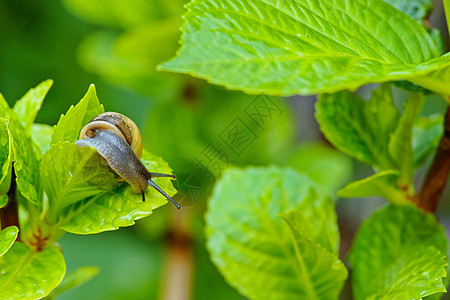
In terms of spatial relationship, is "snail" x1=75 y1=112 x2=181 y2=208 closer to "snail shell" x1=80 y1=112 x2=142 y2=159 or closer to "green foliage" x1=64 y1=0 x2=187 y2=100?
"snail shell" x1=80 y1=112 x2=142 y2=159

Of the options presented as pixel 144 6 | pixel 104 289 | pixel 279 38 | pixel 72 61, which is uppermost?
pixel 279 38

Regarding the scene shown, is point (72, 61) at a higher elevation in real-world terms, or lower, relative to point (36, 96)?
lower

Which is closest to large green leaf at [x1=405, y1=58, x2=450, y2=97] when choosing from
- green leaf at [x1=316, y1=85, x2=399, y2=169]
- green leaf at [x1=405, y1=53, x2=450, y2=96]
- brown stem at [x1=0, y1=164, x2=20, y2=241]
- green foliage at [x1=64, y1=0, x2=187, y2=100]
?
green leaf at [x1=405, y1=53, x2=450, y2=96]

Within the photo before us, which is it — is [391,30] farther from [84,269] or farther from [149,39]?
[149,39]

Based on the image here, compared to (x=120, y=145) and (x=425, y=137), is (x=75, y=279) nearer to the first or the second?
(x=120, y=145)

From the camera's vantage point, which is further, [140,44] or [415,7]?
[140,44]

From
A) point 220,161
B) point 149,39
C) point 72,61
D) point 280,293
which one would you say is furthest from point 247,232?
point 72,61

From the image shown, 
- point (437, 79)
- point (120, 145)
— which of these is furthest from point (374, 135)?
point (120, 145)
